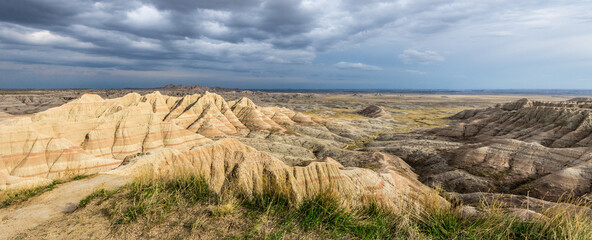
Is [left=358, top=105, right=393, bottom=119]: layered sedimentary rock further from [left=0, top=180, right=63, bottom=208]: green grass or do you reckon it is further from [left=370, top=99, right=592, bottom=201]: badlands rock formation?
[left=0, top=180, right=63, bottom=208]: green grass

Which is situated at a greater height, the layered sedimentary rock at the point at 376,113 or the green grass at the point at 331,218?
the green grass at the point at 331,218

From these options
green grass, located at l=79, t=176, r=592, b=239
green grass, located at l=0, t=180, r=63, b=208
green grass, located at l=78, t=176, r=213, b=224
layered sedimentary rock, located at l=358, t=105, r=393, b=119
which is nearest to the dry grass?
green grass, located at l=0, t=180, r=63, b=208

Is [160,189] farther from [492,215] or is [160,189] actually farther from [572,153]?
[572,153]

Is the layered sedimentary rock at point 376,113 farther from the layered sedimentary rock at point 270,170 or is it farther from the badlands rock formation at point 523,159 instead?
the layered sedimentary rock at point 270,170

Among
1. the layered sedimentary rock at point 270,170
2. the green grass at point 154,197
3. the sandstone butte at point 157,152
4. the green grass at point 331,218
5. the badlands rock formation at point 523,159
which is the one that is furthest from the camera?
the badlands rock formation at point 523,159

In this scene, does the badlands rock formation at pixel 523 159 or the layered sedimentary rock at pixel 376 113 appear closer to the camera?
the badlands rock formation at pixel 523 159

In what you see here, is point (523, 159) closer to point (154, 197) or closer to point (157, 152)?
point (154, 197)

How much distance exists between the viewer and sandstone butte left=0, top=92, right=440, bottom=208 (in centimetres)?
1097

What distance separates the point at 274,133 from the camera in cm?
5697

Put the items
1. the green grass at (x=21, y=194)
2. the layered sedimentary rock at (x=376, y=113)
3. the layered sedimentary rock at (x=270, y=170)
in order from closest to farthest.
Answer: the green grass at (x=21, y=194) → the layered sedimentary rock at (x=270, y=170) → the layered sedimentary rock at (x=376, y=113)

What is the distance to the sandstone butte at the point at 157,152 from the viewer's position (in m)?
11.0

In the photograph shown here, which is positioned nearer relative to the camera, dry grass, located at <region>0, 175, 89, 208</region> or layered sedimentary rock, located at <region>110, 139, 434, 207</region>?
dry grass, located at <region>0, 175, 89, 208</region>

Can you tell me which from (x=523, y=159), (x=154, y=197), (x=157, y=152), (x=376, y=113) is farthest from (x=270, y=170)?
(x=376, y=113)

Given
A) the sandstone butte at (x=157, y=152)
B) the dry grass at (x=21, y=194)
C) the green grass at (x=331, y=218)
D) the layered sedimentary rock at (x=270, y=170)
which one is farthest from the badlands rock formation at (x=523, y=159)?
the dry grass at (x=21, y=194)
